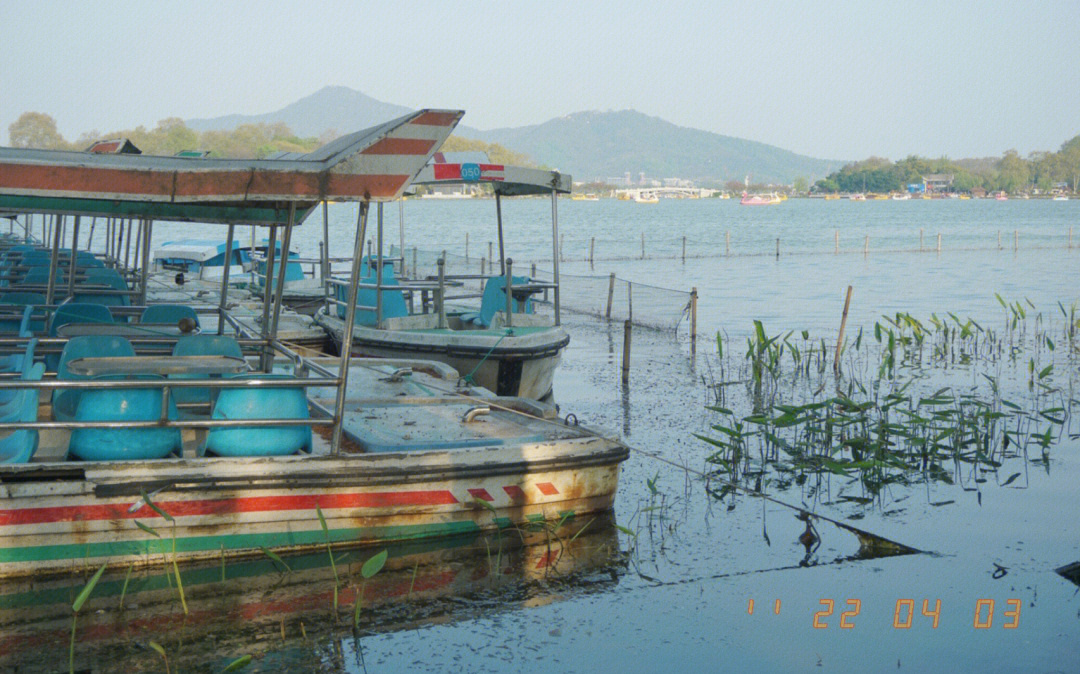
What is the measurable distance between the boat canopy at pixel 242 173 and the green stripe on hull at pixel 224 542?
214cm

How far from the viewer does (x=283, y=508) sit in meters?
7.14

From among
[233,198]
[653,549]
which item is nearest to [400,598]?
[653,549]

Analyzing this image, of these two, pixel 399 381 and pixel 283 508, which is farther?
pixel 399 381

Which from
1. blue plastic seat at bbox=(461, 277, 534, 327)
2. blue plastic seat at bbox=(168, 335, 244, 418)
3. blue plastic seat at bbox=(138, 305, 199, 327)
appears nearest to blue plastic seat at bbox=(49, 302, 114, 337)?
blue plastic seat at bbox=(138, 305, 199, 327)

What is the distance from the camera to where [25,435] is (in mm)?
7043

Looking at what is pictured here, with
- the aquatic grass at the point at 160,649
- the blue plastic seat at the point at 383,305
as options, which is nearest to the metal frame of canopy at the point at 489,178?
the blue plastic seat at the point at 383,305

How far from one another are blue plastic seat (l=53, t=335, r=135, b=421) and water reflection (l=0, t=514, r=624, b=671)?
1.27 meters

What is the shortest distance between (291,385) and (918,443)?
6.40 meters

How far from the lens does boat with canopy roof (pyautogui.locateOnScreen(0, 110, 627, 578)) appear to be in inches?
256

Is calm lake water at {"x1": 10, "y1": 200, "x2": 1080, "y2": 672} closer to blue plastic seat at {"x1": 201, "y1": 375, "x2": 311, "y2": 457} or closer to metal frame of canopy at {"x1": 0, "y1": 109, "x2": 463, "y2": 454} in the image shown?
blue plastic seat at {"x1": 201, "y1": 375, "x2": 311, "y2": 457}

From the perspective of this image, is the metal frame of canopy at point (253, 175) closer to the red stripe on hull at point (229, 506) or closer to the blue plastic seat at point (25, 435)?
the red stripe on hull at point (229, 506)

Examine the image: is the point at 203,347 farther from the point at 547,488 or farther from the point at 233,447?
the point at 547,488

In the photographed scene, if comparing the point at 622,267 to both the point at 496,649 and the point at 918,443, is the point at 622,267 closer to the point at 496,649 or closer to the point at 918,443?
the point at 918,443

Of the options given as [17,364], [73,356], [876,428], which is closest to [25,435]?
[73,356]
